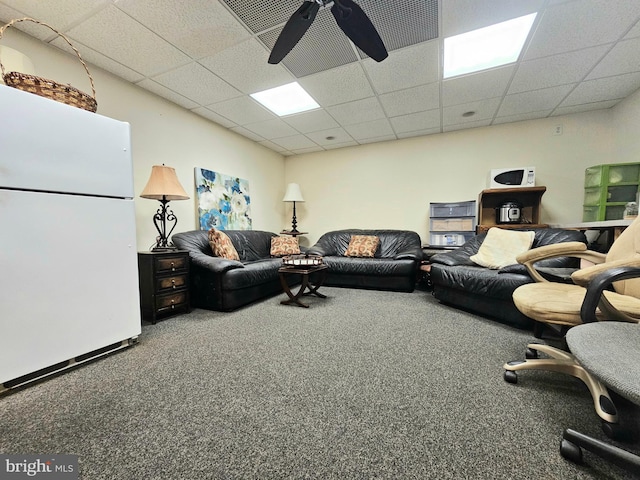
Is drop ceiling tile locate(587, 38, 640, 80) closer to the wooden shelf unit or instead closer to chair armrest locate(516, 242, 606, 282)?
the wooden shelf unit

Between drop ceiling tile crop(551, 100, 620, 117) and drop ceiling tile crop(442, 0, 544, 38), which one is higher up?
drop ceiling tile crop(442, 0, 544, 38)

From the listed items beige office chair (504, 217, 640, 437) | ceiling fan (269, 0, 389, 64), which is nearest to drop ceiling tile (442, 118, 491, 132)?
ceiling fan (269, 0, 389, 64)

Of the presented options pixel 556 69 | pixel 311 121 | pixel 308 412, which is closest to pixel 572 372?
pixel 308 412

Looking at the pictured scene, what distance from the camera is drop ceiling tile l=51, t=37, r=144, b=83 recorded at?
2096mm

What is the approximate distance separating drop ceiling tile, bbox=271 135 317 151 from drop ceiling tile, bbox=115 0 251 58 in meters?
2.10

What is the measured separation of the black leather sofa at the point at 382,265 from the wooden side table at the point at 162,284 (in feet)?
6.36

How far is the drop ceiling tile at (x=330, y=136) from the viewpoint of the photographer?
3.95 m

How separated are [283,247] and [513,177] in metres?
3.42

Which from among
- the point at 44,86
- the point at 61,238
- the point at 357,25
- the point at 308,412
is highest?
the point at 357,25

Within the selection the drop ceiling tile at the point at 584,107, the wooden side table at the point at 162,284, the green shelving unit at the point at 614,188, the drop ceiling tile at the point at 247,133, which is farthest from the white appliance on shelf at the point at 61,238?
the drop ceiling tile at the point at 584,107

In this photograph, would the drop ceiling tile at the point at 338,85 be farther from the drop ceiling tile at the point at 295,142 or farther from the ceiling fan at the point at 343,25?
the drop ceiling tile at the point at 295,142

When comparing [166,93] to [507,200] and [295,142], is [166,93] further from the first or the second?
[507,200]

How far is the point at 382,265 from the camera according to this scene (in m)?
3.47

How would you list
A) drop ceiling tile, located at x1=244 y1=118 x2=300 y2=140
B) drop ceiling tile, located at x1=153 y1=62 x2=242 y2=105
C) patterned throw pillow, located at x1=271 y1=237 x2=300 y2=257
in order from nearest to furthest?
1. drop ceiling tile, located at x1=153 y1=62 x2=242 y2=105
2. drop ceiling tile, located at x1=244 y1=118 x2=300 y2=140
3. patterned throw pillow, located at x1=271 y1=237 x2=300 y2=257
